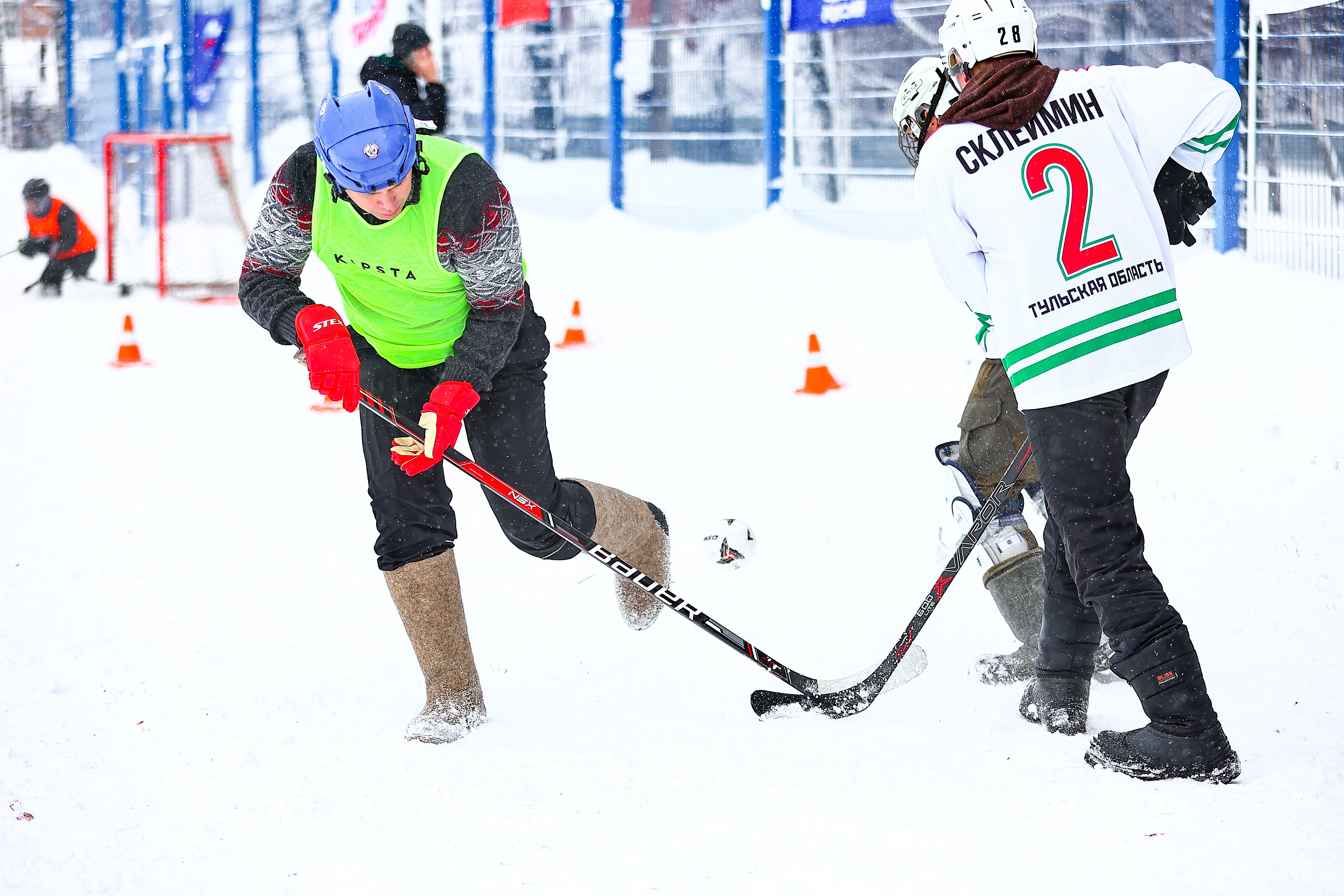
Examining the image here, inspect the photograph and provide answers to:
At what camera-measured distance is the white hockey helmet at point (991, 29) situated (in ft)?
8.34

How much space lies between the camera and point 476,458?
10.6ft

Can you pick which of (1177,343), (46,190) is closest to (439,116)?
(1177,343)

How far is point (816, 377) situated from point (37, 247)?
7.66 metres

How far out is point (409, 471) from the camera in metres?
2.98

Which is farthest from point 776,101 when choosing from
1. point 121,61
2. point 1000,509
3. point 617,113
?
point 121,61

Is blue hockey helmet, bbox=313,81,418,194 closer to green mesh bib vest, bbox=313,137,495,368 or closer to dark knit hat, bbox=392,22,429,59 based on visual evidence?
green mesh bib vest, bbox=313,137,495,368

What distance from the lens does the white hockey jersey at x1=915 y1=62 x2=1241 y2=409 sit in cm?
249

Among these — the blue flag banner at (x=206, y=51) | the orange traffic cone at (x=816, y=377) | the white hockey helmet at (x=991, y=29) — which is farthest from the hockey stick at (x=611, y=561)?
the blue flag banner at (x=206, y=51)

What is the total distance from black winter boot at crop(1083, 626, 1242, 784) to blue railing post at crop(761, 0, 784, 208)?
282 inches

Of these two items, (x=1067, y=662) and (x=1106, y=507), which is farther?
(x=1067, y=662)

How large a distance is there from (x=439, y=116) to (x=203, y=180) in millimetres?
7638

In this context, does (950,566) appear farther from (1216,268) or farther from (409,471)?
(1216,268)

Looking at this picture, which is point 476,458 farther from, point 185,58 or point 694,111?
point 185,58

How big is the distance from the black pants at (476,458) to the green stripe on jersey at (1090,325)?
4.00 feet
